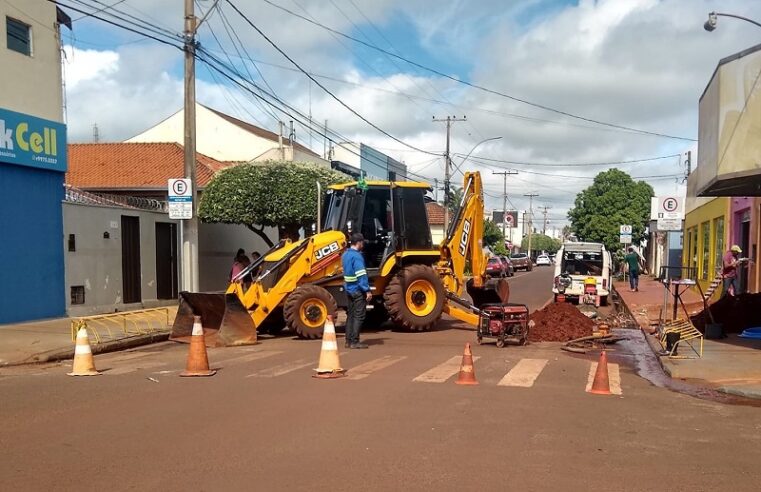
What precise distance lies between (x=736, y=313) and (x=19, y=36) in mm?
→ 16616

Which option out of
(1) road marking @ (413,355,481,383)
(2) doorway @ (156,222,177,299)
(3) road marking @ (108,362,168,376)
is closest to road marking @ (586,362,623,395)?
(1) road marking @ (413,355,481,383)

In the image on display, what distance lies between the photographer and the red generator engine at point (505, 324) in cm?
1237

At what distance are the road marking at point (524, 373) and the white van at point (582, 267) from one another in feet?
39.4

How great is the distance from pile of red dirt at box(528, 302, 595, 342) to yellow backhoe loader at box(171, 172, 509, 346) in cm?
147

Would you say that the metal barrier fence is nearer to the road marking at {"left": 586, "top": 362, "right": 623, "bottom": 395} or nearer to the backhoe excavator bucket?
the backhoe excavator bucket

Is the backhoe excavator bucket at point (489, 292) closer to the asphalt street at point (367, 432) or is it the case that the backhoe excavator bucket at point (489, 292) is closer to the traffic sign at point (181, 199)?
the asphalt street at point (367, 432)

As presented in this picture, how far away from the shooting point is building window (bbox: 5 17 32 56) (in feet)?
50.0

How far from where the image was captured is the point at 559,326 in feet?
45.0

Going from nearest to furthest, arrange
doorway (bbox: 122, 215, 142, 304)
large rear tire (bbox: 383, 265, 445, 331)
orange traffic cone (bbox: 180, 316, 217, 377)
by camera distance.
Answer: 1. orange traffic cone (bbox: 180, 316, 217, 377)
2. large rear tire (bbox: 383, 265, 445, 331)
3. doorway (bbox: 122, 215, 142, 304)

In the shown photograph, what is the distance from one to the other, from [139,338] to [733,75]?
1158 cm

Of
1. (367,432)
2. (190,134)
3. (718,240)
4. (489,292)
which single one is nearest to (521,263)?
(718,240)

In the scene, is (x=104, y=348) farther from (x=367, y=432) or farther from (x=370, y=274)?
(x=367, y=432)

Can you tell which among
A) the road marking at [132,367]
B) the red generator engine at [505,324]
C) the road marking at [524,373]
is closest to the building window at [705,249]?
the red generator engine at [505,324]

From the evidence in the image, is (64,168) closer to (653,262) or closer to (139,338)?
(139,338)
